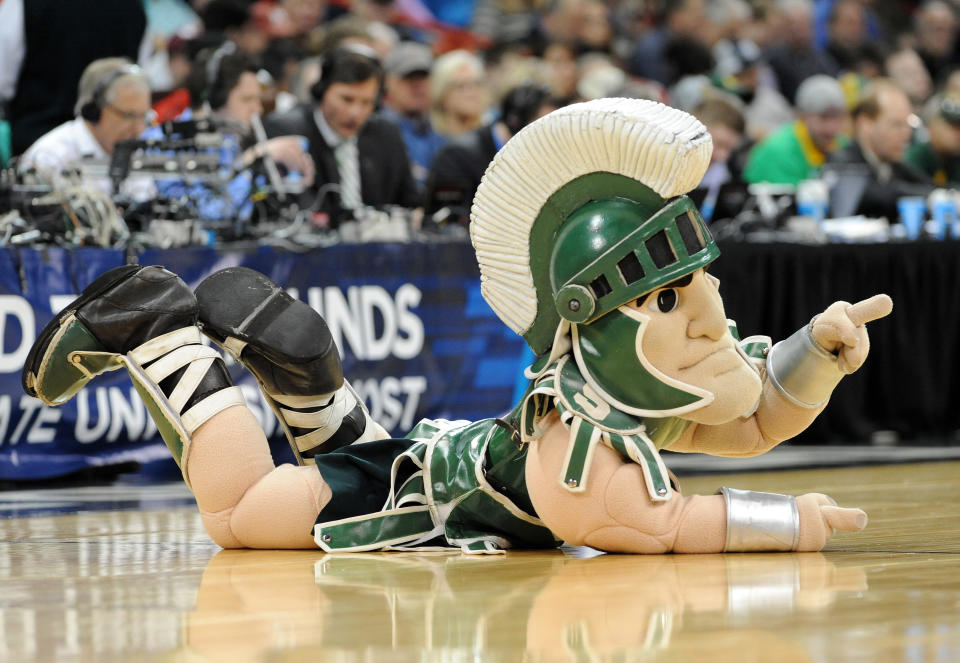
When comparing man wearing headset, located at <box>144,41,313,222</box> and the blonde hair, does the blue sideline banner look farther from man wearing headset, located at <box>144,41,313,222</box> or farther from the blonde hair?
the blonde hair

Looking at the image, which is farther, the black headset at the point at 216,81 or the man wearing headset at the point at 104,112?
the black headset at the point at 216,81

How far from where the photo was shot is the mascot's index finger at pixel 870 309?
2547mm

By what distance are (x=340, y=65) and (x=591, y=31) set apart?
180 inches

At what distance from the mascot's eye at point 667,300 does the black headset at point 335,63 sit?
3.94 m

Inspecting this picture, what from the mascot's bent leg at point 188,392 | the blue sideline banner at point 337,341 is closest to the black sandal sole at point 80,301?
the mascot's bent leg at point 188,392

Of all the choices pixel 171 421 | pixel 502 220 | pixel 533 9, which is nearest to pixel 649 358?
pixel 502 220

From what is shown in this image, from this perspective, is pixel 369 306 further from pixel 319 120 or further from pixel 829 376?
pixel 829 376

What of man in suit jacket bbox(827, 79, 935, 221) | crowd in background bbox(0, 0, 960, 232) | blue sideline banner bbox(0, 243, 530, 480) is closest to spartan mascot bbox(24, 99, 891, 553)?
blue sideline banner bbox(0, 243, 530, 480)

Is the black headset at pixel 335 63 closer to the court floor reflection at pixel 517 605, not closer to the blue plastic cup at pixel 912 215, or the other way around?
the blue plastic cup at pixel 912 215

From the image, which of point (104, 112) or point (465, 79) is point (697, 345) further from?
point (465, 79)

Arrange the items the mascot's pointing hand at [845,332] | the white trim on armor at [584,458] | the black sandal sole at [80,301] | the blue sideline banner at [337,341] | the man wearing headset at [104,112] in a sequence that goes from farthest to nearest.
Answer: the man wearing headset at [104,112] → the blue sideline banner at [337,341] → the black sandal sole at [80,301] → the mascot's pointing hand at [845,332] → the white trim on armor at [584,458]

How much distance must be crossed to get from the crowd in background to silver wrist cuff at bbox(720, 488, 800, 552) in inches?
125

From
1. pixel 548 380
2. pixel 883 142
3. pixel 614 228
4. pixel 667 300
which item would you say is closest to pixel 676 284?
pixel 667 300

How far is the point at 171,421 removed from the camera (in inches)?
107
